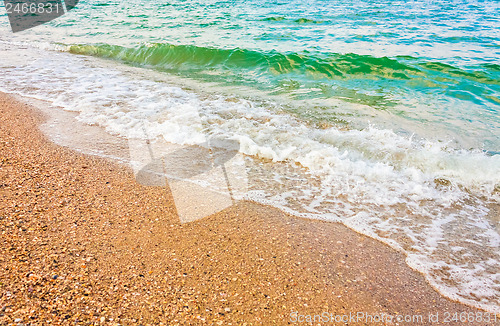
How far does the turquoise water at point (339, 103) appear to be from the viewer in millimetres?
3150

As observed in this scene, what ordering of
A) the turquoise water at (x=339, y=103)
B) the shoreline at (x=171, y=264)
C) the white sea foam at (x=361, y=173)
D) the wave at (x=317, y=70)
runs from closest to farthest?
1. the shoreline at (x=171, y=264)
2. the white sea foam at (x=361, y=173)
3. the turquoise water at (x=339, y=103)
4. the wave at (x=317, y=70)

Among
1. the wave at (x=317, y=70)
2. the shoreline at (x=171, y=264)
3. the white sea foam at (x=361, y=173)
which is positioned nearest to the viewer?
the shoreline at (x=171, y=264)

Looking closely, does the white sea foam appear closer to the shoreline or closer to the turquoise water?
the turquoise water

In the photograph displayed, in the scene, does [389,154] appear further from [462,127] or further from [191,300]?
[191,300]

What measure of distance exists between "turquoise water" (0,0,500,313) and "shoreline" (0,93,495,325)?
14.7 inches

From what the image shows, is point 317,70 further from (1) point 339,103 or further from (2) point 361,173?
(2) point 361,173

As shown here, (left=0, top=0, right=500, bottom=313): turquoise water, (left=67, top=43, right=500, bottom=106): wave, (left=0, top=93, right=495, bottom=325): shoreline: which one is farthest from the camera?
(left=67, top=43, right=500, bottom=106): wave

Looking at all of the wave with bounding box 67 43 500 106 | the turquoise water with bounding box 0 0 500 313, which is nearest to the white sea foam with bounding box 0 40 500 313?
the turquoise water with bounding box 0 0 500 313

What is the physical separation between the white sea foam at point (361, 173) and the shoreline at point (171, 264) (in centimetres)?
27

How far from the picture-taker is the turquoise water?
3.15 meters

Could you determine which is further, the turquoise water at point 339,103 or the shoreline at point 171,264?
the turquoise water at point 339,103

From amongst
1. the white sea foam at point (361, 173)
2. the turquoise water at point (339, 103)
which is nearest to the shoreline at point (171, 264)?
the white sea foam at point (361, 173)

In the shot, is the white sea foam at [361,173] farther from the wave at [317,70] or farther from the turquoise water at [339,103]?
the wave at [317,70]

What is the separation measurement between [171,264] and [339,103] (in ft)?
16.7
